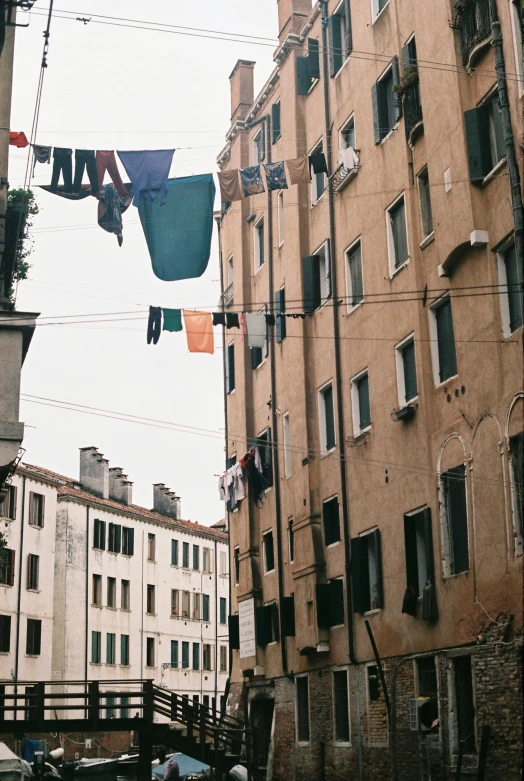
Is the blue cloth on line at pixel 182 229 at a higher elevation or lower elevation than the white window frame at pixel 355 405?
higher

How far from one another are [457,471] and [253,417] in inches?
562

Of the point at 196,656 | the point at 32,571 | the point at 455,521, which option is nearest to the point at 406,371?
the point at 455,521

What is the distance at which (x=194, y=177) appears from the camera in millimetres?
24109

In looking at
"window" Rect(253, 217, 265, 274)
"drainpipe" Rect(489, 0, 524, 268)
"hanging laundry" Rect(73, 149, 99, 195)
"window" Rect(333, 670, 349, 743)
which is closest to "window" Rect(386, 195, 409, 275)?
"drainpipe" Rect(489, 0, 524, 268)

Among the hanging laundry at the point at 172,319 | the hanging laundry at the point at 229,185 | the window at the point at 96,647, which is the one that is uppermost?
the hanging laundry at the point at 229,185

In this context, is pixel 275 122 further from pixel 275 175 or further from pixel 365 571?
pixel 365 571

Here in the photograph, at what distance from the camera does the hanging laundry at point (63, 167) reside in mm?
22109

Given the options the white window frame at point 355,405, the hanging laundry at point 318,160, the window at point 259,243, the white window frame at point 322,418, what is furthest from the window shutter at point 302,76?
the white window frame at point 355,405

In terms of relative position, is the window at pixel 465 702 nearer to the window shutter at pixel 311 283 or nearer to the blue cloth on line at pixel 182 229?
the blue cloth on line at pixel 182 229

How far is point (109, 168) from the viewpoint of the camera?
22484 mm

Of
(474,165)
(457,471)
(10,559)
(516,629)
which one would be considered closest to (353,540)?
(457,471)

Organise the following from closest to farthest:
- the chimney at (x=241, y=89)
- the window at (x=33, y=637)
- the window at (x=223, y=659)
Result: the chimney at (x=241, y=89) → the window at (x=33, y=637) → the window at (x=223, y=659)

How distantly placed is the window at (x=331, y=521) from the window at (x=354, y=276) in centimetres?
502

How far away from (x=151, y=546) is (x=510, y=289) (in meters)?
51.3
